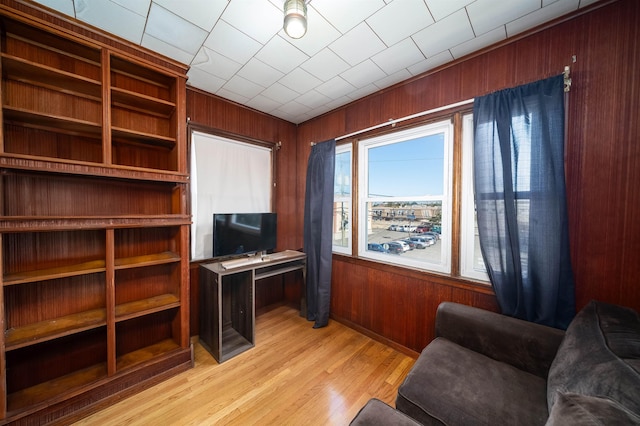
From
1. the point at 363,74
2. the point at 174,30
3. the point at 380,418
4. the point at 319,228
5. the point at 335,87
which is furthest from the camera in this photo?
the point at 319,228

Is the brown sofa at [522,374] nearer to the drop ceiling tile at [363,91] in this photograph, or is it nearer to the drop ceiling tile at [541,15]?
the drop ceiling tile at [541,15]

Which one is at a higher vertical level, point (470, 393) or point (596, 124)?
point (596, 124)

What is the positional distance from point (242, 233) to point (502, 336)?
2.29 meters

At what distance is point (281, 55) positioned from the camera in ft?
6.07

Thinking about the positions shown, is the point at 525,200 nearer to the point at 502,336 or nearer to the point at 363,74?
the point at 502,336

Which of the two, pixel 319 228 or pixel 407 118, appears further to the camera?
pixel 319 228

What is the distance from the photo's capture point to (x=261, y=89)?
94.3 inches

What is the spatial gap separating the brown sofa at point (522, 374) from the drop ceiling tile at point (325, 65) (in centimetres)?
212

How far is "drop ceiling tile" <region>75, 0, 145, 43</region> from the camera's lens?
140 centimetres

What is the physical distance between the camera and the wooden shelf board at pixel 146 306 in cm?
173

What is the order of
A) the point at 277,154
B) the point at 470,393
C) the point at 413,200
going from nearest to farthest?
the point at 470,393, the point at 413,200, the point at 277,154

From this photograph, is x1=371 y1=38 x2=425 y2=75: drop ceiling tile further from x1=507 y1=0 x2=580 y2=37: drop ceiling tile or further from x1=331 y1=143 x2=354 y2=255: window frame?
x1=331 y1=143 x2=354 y2=255: window frame

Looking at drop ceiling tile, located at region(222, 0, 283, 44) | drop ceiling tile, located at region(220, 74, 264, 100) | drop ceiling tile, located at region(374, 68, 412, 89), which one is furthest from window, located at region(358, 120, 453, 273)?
drop ceiling tile, located at region(222, 0, 283, 44)

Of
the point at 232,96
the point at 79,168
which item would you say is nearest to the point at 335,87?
the point at 232,96
